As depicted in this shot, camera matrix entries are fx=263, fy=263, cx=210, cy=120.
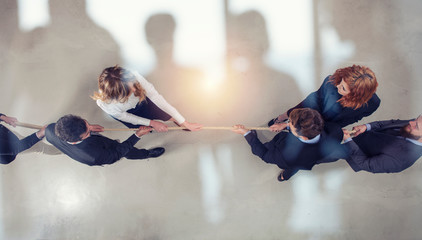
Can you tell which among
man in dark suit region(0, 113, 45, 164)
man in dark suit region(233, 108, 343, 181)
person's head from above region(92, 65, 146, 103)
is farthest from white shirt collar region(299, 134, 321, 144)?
man in dark suit region(0, 113, 45, 164)

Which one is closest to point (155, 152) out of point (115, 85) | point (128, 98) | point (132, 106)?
point (132, 106)

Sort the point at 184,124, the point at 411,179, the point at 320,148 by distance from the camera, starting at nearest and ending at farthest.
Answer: the point at 320,148, the point at 184,124, the point at 411,179

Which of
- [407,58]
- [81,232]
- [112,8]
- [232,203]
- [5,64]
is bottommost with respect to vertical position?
[81,232]

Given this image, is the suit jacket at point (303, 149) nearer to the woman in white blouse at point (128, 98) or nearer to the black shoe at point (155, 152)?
the woman in white blouse at point (128, 98)

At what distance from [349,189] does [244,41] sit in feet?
6.80

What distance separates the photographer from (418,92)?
3.01 meters

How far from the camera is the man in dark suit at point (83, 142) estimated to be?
189 centimetres

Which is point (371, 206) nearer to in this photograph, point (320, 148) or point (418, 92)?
point (418, 92)

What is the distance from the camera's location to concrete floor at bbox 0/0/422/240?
299cm

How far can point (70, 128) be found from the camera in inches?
73.8

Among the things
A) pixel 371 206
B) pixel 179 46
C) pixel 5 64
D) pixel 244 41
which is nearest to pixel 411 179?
pixel 371 206

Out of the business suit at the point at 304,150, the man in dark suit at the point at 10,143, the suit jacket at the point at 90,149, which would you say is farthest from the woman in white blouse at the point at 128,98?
the man in dark suit at the point at 10,143

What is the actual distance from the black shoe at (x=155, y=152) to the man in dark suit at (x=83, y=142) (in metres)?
0.37

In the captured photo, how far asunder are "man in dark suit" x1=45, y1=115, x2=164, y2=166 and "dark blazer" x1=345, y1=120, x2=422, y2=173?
188 cm
